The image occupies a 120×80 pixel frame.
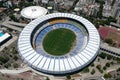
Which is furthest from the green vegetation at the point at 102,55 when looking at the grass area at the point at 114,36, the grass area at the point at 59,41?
the grass area at the point at 59,41

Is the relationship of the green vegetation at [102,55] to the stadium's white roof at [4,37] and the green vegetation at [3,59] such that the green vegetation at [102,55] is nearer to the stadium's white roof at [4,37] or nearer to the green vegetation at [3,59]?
the green vegetation at [3,59]

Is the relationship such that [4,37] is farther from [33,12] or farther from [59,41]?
[59,41]

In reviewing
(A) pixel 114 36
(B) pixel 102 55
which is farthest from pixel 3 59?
(A) pixel 114 36

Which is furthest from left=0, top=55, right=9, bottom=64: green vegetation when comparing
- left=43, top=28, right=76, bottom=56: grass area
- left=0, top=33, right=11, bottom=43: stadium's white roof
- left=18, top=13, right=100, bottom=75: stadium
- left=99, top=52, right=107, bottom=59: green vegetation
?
left=99, top=52, right=107, bottom=59: green vegetation

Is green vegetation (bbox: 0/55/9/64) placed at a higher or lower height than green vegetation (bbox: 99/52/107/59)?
lower

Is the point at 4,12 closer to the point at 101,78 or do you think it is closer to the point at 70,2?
the point at 70,2

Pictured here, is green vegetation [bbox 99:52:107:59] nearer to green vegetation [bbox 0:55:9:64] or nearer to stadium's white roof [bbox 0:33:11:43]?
green vegetation [bbox 0:55:9:64]

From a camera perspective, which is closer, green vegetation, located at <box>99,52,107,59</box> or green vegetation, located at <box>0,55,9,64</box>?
green vegetation, located at <box>0,55,9,64</box>
